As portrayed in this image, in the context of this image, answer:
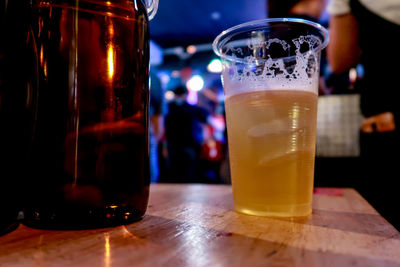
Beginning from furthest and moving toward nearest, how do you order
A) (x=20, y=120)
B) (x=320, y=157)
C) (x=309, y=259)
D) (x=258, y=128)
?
(x=320, y=157) → (x=258, y=128) → (x=20, y=120) → (x=309, y=259)

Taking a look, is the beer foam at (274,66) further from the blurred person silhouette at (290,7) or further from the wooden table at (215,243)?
the blurred person silhouette at (290,7)

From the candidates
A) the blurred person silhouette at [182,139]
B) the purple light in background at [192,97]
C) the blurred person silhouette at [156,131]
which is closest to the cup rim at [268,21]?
the blurred person silhouette at [182,139]

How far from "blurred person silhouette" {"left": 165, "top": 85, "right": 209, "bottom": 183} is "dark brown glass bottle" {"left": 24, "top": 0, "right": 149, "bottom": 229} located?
4.21 m

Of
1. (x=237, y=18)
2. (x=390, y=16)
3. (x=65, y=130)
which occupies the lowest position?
(x=65, y=130)

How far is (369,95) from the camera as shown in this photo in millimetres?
1075

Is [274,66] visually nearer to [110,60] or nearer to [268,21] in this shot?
[268,21]

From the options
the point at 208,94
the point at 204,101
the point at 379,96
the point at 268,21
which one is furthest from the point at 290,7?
the point at 208,94

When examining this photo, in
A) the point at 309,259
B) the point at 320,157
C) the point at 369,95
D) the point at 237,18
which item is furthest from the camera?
the point at 237,18

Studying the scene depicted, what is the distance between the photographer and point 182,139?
15.5 ft

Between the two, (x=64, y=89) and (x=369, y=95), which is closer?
(x=64, y=89)

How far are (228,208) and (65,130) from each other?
0.94ft

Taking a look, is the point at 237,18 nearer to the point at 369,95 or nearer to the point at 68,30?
the point at 369,95

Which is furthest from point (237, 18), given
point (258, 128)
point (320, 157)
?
point (258, 128)

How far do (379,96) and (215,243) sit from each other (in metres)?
0.97
